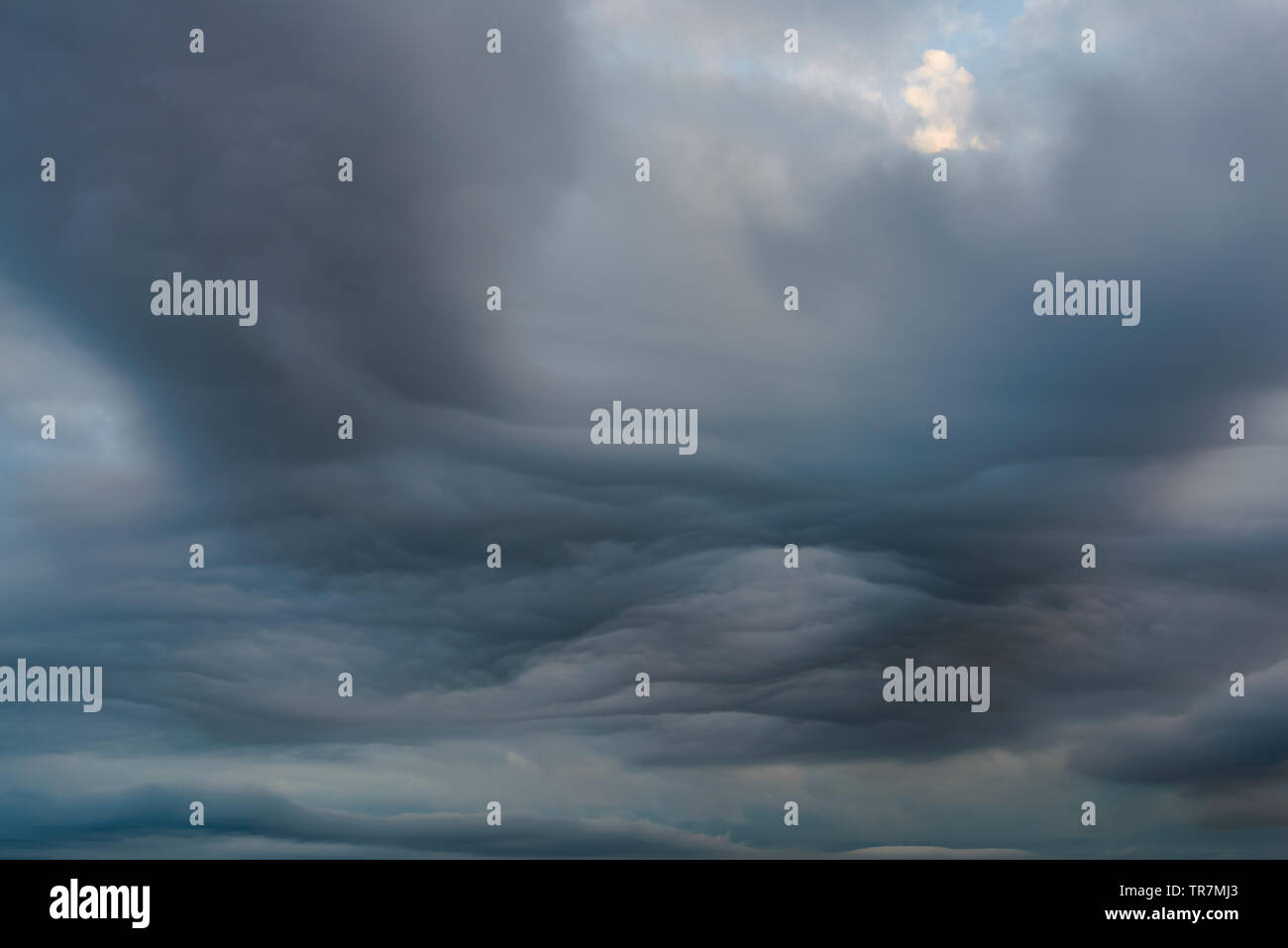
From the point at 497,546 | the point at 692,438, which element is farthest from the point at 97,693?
the point at 692,438

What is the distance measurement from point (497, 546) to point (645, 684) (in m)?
11.2

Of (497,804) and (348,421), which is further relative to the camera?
(348,421)

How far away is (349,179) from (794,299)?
→ 2494cm

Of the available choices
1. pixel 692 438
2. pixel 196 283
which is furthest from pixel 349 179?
pixel 692 438

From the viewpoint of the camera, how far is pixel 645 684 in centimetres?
5166

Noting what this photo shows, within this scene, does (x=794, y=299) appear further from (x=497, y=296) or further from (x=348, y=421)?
(x=348, y=421)

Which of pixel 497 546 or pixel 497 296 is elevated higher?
pixel 497 296
